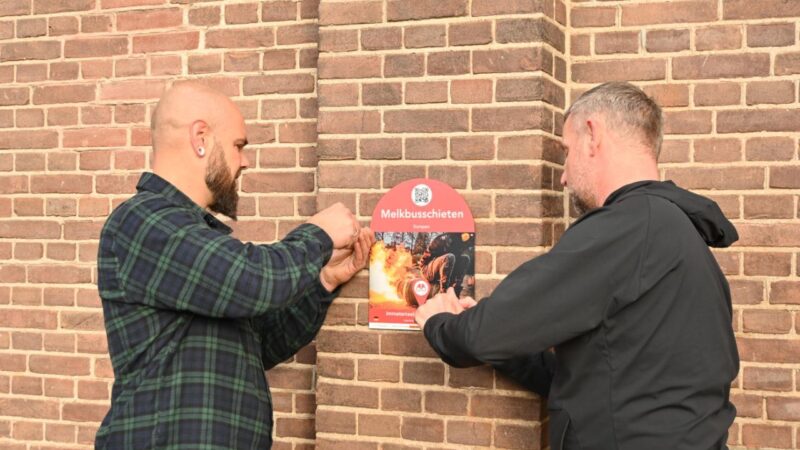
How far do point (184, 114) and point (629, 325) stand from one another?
1.55m

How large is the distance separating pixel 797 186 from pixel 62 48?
10.9 ft

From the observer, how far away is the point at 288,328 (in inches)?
137

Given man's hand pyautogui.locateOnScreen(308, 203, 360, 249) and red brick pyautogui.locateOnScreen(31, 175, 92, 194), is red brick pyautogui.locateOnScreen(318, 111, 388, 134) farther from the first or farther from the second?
red brick pyautogui.locateOnScreen(31, 175, 92, 194)

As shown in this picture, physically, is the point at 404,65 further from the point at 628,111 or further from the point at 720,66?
the point at 720,66

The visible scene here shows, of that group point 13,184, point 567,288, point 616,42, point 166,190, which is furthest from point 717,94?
point 13,184

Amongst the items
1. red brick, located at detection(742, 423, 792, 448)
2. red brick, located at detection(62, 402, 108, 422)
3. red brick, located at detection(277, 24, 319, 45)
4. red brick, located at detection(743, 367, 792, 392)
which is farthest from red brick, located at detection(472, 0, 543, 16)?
red brick, located at detection(62, 402, 108, 422)

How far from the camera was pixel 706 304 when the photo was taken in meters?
2.76

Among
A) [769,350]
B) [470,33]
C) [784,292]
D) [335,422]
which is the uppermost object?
[470,33]

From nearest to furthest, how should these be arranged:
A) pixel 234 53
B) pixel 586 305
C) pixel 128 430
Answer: pixel 586 305 < pixel 128 430 < pixel 234 53

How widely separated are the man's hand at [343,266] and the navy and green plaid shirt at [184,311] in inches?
21.4

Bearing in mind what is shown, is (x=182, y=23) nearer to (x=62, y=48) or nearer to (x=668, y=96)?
(x=62, y=48)

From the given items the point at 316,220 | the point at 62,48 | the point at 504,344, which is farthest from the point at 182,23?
the point at 504,344

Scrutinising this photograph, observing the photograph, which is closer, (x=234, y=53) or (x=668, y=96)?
(x=668, y=96)

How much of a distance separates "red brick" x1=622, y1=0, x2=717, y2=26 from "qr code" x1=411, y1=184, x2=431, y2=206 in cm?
105
